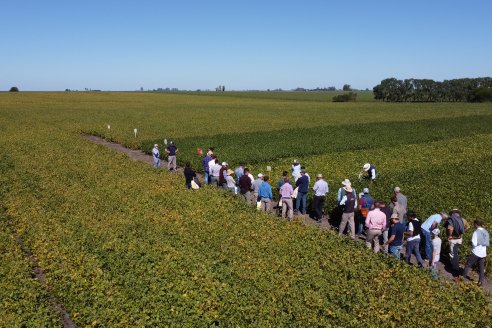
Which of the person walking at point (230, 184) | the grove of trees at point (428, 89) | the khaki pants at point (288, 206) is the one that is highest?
the grove of trees at point (428, 89)

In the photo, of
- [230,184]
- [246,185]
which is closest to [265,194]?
[246,185]

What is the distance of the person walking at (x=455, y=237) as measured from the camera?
13.5 m

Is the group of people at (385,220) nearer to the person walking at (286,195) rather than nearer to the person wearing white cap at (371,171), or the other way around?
the person walking at (286,195)

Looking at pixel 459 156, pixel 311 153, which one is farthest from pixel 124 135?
pixel 459 156

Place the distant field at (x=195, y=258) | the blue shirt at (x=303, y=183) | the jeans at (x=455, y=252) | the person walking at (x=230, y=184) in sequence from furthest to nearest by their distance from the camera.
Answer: the person walking at (x=230, y=184) < the blue shirt at (x=303, y=183) < the jeans at (x=455, y=252) < the distant field at (x=195, y=258)

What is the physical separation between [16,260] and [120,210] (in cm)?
499

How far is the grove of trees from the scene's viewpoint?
144375 mm

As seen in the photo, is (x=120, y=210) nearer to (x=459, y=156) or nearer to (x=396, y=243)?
(x=396, y=243)

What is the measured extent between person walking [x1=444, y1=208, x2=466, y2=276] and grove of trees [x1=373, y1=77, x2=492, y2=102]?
144114 millimetres

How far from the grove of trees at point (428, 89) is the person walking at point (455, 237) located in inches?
5674

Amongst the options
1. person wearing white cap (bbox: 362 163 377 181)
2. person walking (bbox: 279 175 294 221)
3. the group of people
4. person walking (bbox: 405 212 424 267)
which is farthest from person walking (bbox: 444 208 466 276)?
person wearing white cap (bbox: 362 163 377 181)

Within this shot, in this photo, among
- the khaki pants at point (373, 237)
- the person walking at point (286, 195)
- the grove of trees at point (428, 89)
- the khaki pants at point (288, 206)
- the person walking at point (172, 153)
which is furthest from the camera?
the grove of trees at point (428, 89)

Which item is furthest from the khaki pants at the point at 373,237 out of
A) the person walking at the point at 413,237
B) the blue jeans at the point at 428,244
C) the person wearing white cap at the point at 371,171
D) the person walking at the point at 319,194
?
the person wearing white cap at the point at 371,171

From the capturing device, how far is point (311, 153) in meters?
33.2
